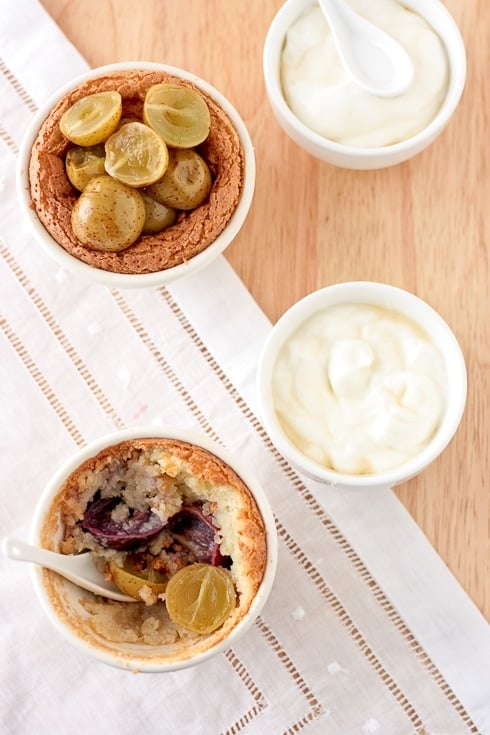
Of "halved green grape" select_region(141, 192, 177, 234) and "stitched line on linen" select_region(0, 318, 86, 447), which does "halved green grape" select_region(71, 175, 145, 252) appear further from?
"stitched line on linen" select_region(0, 318, 86, 447)

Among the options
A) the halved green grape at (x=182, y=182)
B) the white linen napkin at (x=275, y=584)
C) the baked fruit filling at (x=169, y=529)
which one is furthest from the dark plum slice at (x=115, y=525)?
the halved green grape at (x=182, y=182)

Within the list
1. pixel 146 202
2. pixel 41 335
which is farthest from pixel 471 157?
pixel 41 335

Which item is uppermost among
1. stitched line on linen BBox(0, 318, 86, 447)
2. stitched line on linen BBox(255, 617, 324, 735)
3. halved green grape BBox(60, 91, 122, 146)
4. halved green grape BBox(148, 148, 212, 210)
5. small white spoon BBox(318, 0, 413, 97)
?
halved green grape BBox(60, 91, 122, 146)

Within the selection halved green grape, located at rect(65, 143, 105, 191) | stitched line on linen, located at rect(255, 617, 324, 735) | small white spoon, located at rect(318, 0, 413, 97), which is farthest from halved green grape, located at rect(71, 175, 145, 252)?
stitched line on linen, located at rect(255, 617, 324, 735)

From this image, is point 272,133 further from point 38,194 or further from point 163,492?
point 163,492

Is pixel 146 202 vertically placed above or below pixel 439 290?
above

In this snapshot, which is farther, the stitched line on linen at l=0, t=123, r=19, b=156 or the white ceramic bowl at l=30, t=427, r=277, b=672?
the stitched line on linen at l=0, t=123, r=19, b=156
